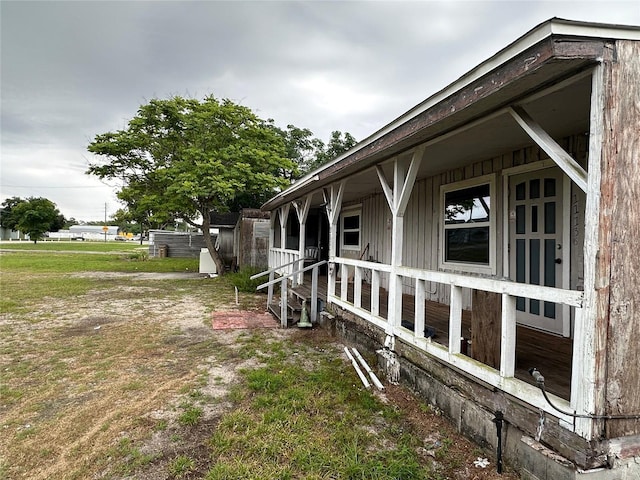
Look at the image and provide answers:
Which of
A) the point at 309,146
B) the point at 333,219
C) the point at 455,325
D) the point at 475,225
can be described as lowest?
the point at 455,325

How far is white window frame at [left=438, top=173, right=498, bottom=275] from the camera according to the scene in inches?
178

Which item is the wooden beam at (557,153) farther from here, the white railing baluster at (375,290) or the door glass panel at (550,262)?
the white railing baluster at (375,290)

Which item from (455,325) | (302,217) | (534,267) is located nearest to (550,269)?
(534,267)

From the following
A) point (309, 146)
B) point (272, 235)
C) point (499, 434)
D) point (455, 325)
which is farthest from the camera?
point (309, 146)

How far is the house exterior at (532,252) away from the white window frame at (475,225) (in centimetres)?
2

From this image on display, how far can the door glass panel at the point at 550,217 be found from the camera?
12.4 feet

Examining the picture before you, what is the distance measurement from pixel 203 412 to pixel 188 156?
11.2 meters

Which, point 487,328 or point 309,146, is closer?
point 487,328

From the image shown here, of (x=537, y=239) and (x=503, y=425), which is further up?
(x=537, y=239)

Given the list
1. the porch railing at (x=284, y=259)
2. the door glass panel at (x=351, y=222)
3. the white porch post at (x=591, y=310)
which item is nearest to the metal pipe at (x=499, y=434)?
the white porch post at (x=591, y=310)

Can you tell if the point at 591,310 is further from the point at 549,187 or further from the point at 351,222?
the point at 351,222

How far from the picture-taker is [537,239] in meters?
3.99

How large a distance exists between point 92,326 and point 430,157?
622 centimetres

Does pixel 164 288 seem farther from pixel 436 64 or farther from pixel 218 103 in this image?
pixel 436 64
